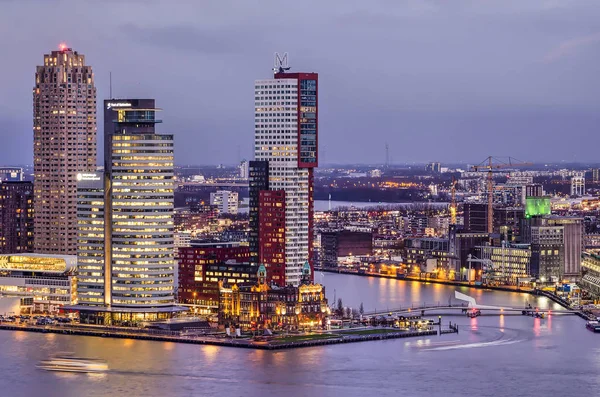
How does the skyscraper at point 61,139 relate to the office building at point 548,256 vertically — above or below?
above

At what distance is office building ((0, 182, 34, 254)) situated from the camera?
5772 cm

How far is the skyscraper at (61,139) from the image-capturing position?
55156 mm

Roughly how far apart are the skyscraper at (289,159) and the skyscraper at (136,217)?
156 inches

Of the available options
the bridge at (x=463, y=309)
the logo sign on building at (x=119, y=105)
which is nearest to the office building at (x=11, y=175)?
the bridge at (x=463, y=309)

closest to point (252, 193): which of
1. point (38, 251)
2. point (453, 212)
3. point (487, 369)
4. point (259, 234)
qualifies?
point (259, 234)

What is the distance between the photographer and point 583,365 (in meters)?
40.7

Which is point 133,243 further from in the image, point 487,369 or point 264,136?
point 487,369

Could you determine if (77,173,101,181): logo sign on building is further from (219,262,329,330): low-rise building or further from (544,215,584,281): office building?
(544,215,584,281): office building

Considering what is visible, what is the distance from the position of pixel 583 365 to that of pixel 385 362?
4.80 meters

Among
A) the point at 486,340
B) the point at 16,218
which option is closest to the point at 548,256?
the point at 486,340

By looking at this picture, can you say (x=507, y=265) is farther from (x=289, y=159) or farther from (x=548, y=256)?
(x=289, y=159)

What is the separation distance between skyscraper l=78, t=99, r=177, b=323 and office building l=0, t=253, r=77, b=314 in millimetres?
2389

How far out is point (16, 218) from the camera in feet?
190

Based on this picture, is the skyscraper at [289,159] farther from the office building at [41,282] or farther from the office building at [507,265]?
the office building at [507,265]
